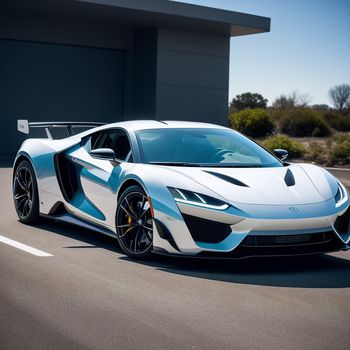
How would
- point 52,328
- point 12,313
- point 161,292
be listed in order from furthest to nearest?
point 161,292 < point 12,313 < point 52,328

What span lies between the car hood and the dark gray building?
1697 cm

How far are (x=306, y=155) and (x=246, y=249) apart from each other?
→ 18530 mm

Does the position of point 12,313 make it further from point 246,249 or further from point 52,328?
point 246,249

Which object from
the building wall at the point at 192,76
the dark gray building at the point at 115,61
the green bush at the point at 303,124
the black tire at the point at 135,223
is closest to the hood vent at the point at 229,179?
the black tire at the point at 135,223

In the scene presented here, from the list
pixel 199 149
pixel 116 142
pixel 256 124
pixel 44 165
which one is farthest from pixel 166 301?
pixel 256 124

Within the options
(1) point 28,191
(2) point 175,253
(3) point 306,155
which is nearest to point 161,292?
(2) point 175,253

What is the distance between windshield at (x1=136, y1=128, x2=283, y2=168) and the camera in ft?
23.8

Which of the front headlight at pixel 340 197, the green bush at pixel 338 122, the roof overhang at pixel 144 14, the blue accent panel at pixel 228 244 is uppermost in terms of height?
→ the roof overhang at pixel 144 14

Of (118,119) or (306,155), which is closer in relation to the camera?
(306,155)

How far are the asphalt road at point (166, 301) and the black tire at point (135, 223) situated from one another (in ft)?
0.44

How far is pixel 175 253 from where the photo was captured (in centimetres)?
641

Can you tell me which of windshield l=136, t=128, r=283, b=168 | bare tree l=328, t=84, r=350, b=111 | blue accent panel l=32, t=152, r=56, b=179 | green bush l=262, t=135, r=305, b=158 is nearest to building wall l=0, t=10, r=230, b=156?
green bush l=262, t=135, r=305, b=158

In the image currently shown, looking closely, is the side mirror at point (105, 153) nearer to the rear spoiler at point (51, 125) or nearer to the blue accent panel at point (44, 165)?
the blue accent panel at point (44, 165)

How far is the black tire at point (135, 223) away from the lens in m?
6.72
